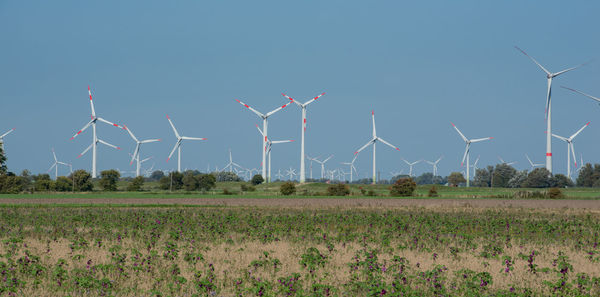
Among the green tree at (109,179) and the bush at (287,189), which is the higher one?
the green tree at (109,179)

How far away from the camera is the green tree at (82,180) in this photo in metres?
153

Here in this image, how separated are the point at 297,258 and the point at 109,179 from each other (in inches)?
5613

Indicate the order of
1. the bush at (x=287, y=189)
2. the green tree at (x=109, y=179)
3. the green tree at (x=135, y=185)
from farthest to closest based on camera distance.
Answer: the green tree at (x=135, y=185) < the green tree at (x=109, y=179) < the bush at (x=287, y=189)

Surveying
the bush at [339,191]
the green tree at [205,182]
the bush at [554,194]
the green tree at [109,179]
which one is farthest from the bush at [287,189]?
the bush at [554,194]

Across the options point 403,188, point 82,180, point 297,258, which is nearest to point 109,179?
point 82,180

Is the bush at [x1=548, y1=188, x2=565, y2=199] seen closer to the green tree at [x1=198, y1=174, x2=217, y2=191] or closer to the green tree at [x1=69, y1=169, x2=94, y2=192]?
the green tree at [x1=198, y1=174, x2=217, y2=191]

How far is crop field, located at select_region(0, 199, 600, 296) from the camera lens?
19172mm

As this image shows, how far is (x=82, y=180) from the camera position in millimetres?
154625

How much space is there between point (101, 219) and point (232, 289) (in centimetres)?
3161

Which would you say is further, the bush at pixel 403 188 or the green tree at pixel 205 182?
the green tree at pixel 205 182

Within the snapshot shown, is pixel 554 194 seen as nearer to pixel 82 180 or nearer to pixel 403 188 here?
pixel 403 188

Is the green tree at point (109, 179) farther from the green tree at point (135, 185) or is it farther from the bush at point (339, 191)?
the bush at point (339, 191)

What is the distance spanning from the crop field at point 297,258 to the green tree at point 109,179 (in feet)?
376

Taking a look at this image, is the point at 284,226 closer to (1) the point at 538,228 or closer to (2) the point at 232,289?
(1) the point at 538,228
